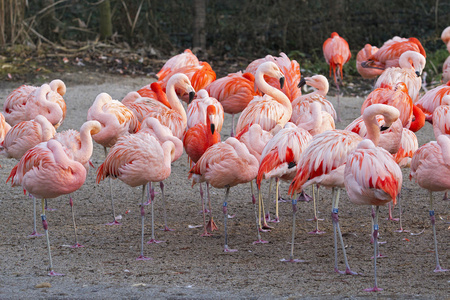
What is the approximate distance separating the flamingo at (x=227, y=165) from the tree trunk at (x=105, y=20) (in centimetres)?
841

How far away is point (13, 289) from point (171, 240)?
1440 mm

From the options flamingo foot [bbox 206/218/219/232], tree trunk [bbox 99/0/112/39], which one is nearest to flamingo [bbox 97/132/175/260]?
flamingo foot [bbox 206/218/219/232]

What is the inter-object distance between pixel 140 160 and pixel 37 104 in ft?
7.27

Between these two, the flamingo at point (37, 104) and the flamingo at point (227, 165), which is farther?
the flamingo at point (37, 104)

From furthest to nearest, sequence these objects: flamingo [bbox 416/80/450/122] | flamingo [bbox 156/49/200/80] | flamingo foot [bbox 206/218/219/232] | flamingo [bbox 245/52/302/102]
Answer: flamingo [bbox 156/49/200/80], flamingo [bbox 245/52/302/102], flamingo [bbox 416/80/450/122], flamingo foot [bbox 206/218/219/232]

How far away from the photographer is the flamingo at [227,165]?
182 inches

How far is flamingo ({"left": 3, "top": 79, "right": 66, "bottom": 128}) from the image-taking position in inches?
248

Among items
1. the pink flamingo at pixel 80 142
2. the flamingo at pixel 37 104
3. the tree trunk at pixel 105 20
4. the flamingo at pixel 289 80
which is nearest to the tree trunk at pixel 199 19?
the tree trunk at pixel 105 20

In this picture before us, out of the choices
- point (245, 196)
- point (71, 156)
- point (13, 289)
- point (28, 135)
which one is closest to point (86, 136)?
point (71, 156)

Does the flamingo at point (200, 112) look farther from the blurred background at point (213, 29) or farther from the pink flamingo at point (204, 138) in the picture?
the blurred background at point (213, 29)

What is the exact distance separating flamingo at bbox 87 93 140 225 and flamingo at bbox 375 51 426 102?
9.25ft

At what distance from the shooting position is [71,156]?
4695 millimetres

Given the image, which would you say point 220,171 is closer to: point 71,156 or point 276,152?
point 276,152

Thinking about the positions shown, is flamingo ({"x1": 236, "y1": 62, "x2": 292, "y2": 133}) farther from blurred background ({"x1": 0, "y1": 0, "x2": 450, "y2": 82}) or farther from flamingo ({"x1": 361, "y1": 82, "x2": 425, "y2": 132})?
blurred background ({"x1": 0, "y1": 0, "x2": 450, "y2": 82})
